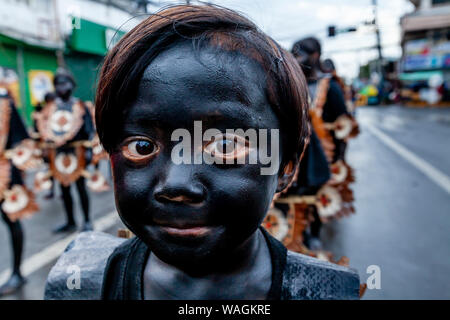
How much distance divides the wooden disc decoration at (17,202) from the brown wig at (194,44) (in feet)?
8.68

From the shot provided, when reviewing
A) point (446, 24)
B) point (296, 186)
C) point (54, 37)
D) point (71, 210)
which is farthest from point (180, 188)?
point (446, 24)

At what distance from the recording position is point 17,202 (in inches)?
122

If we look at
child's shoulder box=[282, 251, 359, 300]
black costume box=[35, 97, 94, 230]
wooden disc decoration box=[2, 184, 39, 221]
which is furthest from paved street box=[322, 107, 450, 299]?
black costume box=[35, 97, 94, 230]

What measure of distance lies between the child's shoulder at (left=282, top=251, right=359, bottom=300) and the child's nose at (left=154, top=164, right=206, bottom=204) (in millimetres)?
384

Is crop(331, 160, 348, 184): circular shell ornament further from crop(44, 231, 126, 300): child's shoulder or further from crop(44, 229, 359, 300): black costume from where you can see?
crop(44, 231, 126, 300): child's shoulder

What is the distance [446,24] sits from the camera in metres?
25.5

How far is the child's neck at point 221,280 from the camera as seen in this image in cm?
88

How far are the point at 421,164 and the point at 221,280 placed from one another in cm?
800

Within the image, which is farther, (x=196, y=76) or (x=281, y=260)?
(x=281, y=260)

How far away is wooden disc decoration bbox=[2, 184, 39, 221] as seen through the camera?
304 centimetres

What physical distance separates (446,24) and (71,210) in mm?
28569

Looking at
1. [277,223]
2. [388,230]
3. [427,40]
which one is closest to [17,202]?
[277,223]

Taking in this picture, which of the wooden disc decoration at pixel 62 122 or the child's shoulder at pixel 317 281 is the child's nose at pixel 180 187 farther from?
the wooden disc decoration at pixel 62 122
